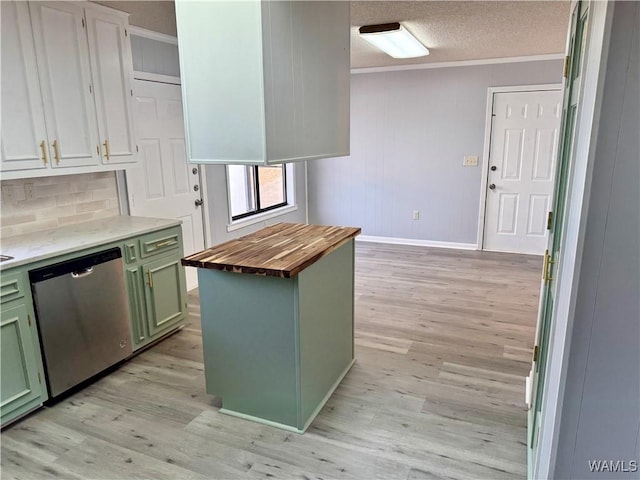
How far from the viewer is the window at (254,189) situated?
509cm

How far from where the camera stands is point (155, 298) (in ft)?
10.3

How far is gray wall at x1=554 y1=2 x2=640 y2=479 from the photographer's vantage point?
41.9 inches

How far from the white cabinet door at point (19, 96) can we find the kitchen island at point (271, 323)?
1.22 m

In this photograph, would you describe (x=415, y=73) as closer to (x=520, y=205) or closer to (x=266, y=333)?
(x=520, y=205)

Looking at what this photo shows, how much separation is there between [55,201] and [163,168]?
1.06 m

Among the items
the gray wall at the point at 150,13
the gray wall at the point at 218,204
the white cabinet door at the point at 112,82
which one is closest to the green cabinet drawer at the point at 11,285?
the white cabinet door at the point at 112,82

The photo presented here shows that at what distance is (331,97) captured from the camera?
2510 millimetres

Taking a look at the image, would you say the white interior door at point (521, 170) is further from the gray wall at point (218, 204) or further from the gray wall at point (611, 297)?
the gray wall at point (611, 297)

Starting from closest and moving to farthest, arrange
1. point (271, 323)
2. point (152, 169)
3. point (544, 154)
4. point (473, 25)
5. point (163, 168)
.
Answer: point (271, 323) < point (473, 25) < point (152, 169) < point (163, 168) < point (544, 154)

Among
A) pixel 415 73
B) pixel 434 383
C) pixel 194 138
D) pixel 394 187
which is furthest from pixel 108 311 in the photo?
pixel 415 73

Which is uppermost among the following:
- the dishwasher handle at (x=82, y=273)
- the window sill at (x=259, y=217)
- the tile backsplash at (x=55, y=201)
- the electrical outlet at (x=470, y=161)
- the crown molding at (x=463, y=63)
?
the crown molding at (x=463, y=63)

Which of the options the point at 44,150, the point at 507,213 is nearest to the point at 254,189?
the point at 44,150

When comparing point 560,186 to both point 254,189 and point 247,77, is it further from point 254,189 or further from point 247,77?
point 254,189

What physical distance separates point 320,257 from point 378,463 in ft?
3.33
